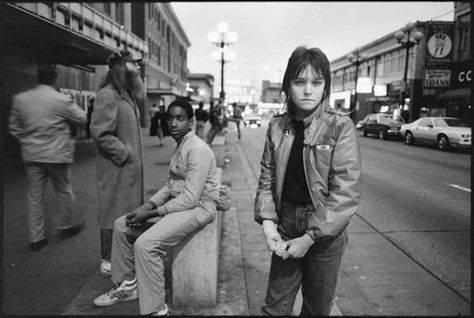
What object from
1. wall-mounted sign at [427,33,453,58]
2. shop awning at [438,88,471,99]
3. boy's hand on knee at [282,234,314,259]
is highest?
wall-mounted sign at [427,33,453,58]

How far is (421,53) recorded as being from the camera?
3434 cm

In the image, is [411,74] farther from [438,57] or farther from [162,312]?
[162,312]

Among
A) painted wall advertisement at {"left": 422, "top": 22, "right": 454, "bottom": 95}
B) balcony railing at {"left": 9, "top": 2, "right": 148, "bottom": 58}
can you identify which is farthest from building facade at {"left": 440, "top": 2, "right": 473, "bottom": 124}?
balcony railing at {"left": 9, "top": 2, "right": 148, "bottom": 58}

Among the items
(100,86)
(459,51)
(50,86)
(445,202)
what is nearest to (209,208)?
(100,86)

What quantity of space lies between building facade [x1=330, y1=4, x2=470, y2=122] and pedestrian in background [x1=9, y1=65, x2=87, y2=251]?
1881 cm

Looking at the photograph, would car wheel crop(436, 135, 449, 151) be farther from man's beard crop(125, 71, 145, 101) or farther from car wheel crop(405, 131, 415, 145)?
man's beard crop(125, 71, 145, 101)

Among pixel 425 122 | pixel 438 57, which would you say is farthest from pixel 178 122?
pixel 438 57

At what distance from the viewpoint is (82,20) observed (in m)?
10.5

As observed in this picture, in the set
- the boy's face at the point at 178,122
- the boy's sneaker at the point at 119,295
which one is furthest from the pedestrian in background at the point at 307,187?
the boy's sneaker at the point at 119,295

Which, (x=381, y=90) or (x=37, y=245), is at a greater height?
(x=381, y=90)

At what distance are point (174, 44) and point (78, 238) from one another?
172 feet

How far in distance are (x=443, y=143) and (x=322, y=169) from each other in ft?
60.2

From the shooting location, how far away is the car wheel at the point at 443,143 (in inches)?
693

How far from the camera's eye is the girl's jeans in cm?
208
